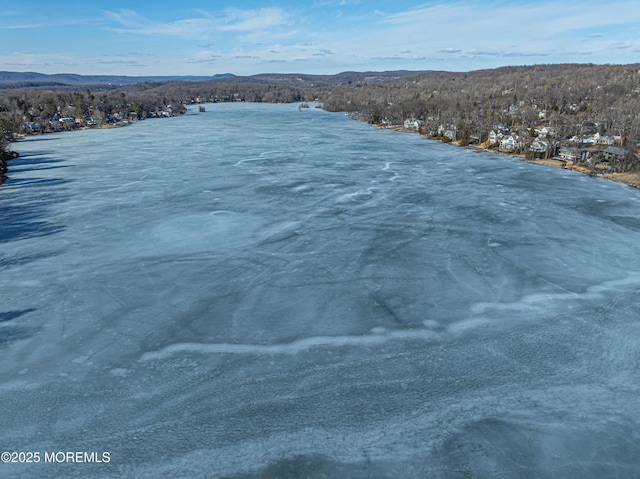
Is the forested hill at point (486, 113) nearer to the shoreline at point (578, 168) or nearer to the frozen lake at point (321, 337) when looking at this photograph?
the shoreline at point (578, 168)

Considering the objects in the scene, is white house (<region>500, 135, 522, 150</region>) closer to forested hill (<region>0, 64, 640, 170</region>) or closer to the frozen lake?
forested hill (<region>0, 64, 640, 170</region>)

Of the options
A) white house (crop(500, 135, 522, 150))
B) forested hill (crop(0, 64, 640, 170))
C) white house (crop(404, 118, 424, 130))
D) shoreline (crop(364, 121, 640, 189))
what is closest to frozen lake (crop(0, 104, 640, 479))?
shoreline (crop(364, 121, 640, 189))

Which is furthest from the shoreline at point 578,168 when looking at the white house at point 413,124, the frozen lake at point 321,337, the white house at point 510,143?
the white house at point 413,124

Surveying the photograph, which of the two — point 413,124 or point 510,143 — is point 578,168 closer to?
point 510,143

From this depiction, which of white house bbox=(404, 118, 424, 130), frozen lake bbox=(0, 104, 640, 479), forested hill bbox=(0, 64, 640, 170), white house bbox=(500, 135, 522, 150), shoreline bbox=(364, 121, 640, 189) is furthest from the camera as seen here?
white house bbox=(404, 118, 424, 130)

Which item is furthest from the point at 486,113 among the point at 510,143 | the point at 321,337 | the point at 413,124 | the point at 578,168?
the point at 321,337

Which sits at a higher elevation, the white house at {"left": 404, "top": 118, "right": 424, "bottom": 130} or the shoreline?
A: the white house at {"left": 404, "top": 118, "right": 424, "bottom": 130}

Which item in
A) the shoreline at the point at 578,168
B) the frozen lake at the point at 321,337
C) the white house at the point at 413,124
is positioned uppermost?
the white house at the point at 413,124

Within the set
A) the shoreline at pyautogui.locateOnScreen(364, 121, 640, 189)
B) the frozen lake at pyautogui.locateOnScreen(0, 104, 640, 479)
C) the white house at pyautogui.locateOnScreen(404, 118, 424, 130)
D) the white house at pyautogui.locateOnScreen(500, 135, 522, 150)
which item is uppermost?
the white house at pyautogui.locateOnScreen(404, 118, 424, 130)

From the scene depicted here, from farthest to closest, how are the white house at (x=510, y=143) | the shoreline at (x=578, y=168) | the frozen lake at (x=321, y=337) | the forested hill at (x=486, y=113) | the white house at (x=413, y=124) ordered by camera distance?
the white house at (x=413, y=124) < the forested hill at (x=486, y=113) < the white house at (x=510, y=143) < the shoreline at (x=578, y=168) < the frozen lake at (x=321, y=337)
